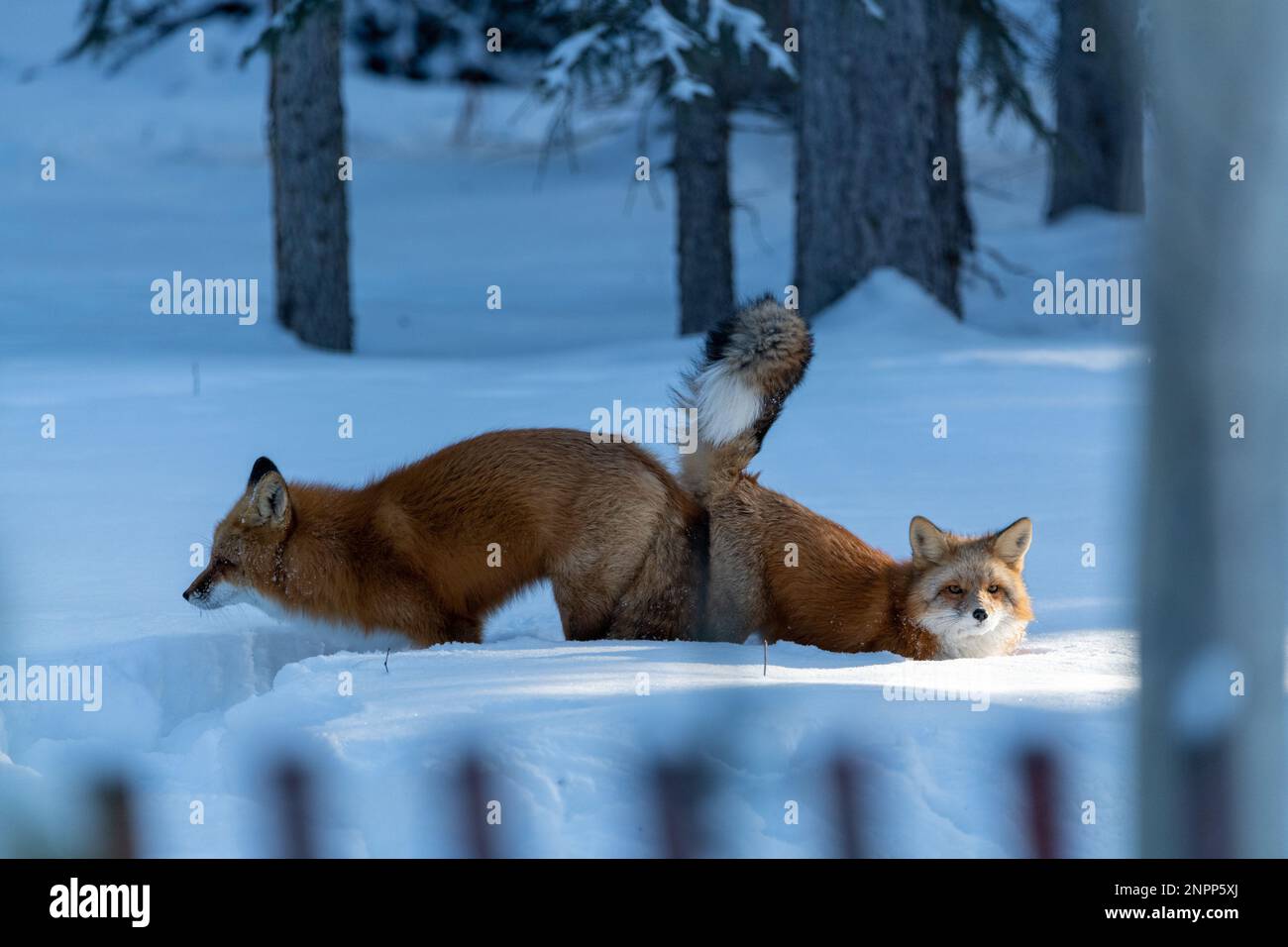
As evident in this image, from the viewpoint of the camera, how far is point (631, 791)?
10.8ft

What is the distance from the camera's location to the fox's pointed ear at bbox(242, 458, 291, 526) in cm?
595

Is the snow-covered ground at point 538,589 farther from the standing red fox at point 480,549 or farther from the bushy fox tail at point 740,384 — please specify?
the bushy fox tail at point 740,384

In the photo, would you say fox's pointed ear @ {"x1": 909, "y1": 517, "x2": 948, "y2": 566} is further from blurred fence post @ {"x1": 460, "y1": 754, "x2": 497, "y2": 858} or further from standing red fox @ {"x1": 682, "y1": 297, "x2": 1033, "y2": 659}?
blurred fence post @ {"x1": 460, "y1": 754, "x2": 497, "y2": 858}

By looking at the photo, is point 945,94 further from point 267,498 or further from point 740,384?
point 267,498

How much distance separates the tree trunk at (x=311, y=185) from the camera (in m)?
13.9

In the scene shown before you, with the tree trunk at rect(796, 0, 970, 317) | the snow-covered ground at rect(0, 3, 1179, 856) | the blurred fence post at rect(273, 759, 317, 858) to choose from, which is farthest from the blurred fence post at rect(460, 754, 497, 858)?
the tree trunk at rect(796, 0, 970, 317)

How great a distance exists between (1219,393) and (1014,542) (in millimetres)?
4225

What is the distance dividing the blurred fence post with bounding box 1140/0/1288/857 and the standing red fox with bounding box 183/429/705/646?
397 cm

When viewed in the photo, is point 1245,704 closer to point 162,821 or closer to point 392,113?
point 162,821

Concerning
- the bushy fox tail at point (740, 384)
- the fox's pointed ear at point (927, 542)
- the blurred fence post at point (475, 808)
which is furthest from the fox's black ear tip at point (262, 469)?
the blurred fence post at point (475, 808)

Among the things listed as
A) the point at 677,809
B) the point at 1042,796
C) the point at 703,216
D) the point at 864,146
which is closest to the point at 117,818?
the point at 677,809

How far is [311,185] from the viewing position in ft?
46.4

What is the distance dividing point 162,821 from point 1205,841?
2227 mm
